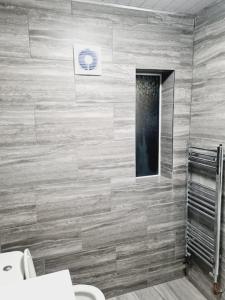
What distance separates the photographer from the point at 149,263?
2072 mm

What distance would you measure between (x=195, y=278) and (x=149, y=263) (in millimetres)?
450

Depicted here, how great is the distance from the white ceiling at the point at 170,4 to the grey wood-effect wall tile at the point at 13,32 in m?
0.58

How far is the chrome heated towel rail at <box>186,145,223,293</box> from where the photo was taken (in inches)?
66.6

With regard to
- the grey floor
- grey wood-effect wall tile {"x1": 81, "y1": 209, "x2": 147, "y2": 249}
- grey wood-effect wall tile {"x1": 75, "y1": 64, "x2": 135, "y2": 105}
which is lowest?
the grey floor

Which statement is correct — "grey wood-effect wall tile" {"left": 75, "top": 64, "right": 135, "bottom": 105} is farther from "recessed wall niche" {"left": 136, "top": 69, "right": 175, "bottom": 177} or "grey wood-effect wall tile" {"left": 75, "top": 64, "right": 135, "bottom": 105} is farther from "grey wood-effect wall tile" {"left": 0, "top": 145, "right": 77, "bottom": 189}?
"grey wood-effect wall tile" {"left": 0, "top": 145, "right": 77, "bottom": 189}

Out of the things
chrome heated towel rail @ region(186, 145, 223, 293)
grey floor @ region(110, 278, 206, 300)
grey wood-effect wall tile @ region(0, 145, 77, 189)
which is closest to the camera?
grey wood-effect wall tile @ region(0, 145, 77, 189)

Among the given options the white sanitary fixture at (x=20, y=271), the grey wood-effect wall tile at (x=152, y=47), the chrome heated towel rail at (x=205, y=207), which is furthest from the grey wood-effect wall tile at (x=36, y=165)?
the chrome heated towel rail at (x=205, y=207)

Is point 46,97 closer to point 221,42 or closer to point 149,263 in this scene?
point 221,42

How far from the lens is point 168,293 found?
202 centimetres

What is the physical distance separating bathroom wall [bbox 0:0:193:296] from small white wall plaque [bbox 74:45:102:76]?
47mm

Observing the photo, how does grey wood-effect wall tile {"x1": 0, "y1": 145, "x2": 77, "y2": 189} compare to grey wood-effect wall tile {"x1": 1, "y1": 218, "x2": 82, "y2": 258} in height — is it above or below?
above

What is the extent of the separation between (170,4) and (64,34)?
0.81m

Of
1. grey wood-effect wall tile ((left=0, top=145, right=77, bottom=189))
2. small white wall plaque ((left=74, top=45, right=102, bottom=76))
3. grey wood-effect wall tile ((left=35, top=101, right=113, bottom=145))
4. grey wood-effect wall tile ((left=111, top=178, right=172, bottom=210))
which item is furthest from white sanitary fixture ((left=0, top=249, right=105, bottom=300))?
small white wall plaque ((left=74, top=45, right=102, bottom=76))

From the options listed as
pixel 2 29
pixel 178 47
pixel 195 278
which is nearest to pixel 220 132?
pixel 178 47
